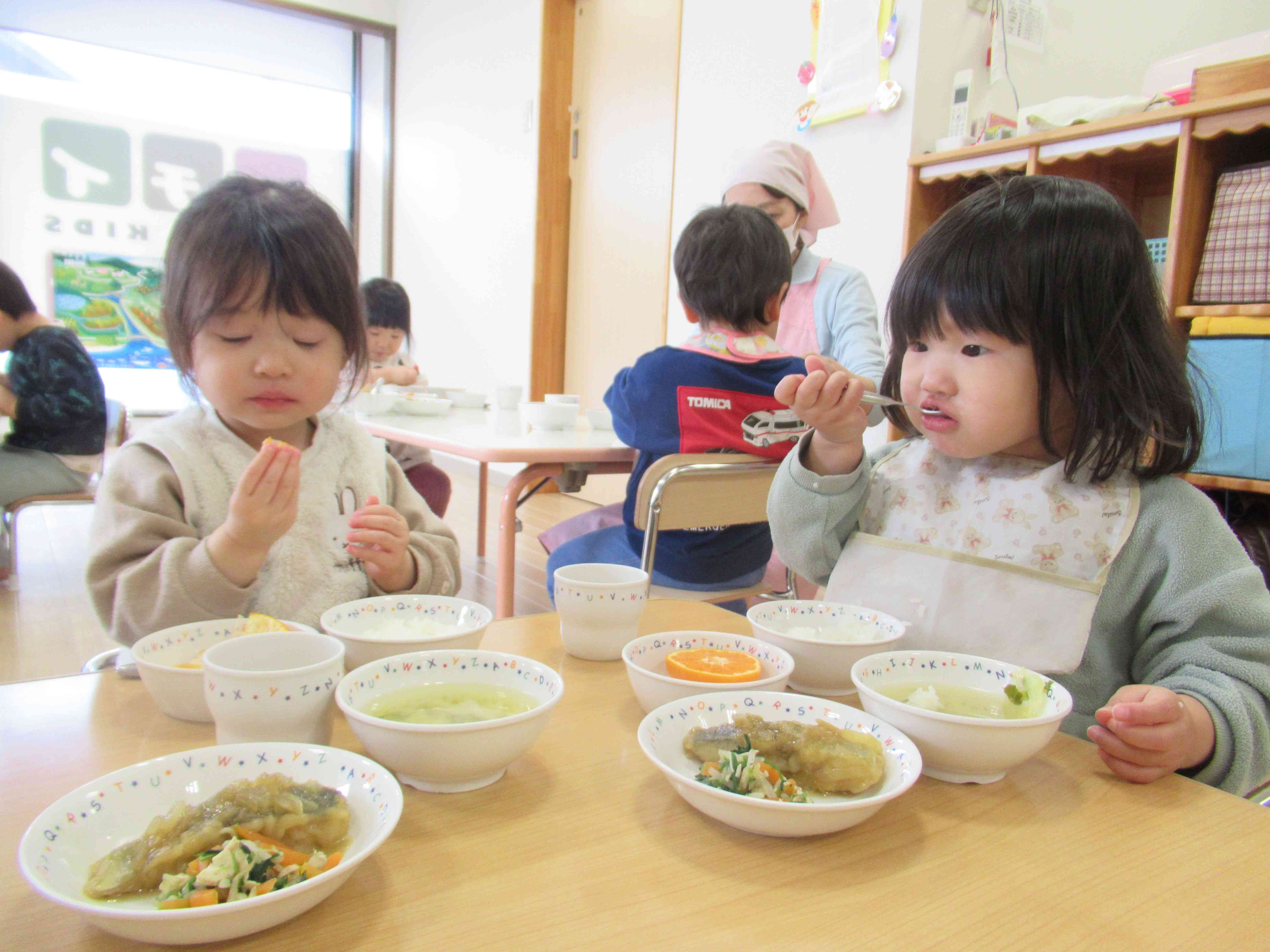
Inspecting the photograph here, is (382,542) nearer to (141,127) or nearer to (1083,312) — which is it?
(1083,312)

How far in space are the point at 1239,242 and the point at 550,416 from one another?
71.5 inches

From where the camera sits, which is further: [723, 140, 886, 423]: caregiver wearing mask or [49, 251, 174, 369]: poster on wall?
[49, 251, 174, 369]: poster on wall

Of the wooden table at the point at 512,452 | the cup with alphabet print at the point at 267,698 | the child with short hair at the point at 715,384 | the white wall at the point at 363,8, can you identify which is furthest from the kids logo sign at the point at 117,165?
the cup with alphabet print at the point at 267,698

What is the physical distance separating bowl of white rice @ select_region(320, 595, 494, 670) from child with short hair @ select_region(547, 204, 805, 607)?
3.56 ft

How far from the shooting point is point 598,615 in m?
0.84

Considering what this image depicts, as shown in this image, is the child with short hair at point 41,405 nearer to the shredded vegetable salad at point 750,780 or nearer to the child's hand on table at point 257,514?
the child's hand on table at point 257,514

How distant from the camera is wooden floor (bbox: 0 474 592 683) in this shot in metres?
2.45

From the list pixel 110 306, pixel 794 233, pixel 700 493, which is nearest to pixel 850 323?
pixel 794 233

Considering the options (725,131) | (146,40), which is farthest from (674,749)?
(146,40)

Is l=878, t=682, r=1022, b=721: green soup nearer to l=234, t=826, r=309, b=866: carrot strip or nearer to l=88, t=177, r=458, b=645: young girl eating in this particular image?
l=234, t=826, r=309, b=866: carrot strip

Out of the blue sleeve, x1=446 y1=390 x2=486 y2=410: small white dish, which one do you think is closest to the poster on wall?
x1=446 y1=390 x2=486 y2=410: small white dish

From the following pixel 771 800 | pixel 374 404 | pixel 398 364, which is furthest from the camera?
pixel 398 364

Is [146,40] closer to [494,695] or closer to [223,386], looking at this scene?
[223,386]

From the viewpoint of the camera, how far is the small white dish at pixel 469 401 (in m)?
3.21
